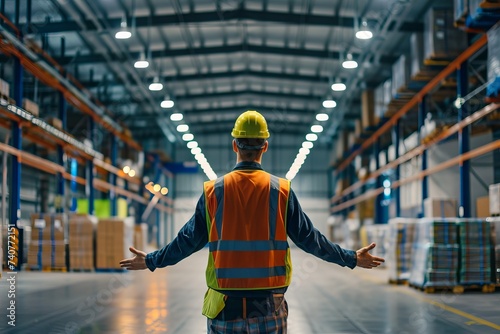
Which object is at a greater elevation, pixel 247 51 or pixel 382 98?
pixel 247 51

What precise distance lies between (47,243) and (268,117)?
66.4 feet

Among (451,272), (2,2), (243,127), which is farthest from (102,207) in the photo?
(243,127)

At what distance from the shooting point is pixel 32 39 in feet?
55.5

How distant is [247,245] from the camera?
2.64 metres

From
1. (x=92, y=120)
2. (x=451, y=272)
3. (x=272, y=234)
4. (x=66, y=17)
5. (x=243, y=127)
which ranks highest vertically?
(x=66, y=17)

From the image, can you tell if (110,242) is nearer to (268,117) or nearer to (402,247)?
(402,247)

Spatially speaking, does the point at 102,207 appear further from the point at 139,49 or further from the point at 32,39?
the point at 32,39

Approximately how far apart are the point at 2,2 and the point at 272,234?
1453 cm

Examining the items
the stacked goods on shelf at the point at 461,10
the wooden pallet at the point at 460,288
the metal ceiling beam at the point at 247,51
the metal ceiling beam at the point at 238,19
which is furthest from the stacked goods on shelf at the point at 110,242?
the stacked goods on shelf at the point at 461,10

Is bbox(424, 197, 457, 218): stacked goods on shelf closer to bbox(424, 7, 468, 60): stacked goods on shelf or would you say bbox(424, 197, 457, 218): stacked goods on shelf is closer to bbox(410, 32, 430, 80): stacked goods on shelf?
bbox(410, 32, 430, 80): stacked goods on shelf

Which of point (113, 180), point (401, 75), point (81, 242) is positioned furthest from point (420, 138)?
point (113, 180)

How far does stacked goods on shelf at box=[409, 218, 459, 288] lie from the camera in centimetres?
1232

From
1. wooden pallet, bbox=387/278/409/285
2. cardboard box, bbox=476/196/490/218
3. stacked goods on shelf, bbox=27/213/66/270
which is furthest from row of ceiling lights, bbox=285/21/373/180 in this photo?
stacked goods on shelf, bbox=27/213/66/270

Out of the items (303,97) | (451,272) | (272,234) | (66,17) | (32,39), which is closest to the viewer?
(272,234)
